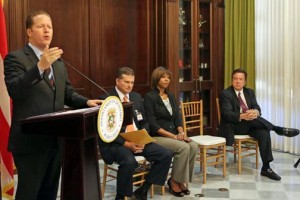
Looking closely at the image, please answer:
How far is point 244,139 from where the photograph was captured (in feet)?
14.7

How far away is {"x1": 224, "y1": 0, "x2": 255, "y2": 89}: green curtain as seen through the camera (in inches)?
223

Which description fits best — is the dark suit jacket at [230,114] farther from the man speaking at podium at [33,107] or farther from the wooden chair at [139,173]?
the man speaking at podium at [33,107]

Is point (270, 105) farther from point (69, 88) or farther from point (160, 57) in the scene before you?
point (69, 88)

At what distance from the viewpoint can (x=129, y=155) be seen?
3311 mm

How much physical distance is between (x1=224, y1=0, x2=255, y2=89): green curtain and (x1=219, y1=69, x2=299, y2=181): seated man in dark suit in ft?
3.63

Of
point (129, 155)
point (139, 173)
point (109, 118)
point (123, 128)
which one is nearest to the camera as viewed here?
point (109, 118)

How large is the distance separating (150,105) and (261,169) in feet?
4.99

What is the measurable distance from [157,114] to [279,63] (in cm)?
231

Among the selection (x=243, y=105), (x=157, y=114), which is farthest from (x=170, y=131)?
(x=243, y=105)

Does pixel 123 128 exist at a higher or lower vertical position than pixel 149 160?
higher

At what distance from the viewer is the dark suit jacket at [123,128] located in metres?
3.38

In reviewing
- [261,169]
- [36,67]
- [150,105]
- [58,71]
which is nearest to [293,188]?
[261,169]

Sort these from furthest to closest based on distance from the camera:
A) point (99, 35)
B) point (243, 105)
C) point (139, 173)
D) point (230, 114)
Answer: point (99, 35), point (243, 105), point (230, 114), point (139, 173)

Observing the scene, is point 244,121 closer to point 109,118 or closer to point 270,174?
point 270,174
